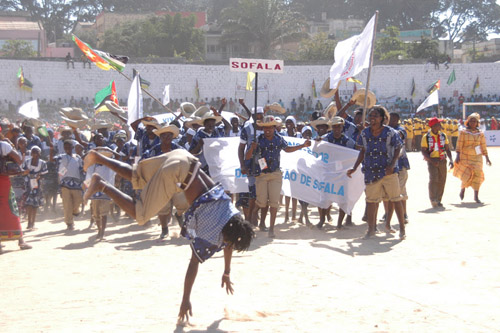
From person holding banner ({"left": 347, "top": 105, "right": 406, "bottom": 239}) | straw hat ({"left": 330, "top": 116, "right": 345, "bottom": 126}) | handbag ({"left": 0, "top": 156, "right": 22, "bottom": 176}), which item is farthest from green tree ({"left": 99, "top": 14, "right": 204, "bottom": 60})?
person holding banner ({"left": 347, "top": 105, "right": 406, "bottom": 239})

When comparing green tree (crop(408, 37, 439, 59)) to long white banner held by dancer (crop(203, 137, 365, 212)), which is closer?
long white banner held by dancer (crop(203, 137, 365, 212))

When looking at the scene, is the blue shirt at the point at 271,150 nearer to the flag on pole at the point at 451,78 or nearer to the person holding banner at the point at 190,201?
the person holding banner at the point at 190,201

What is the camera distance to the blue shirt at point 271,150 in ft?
33.0

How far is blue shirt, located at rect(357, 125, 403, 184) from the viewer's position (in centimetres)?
944

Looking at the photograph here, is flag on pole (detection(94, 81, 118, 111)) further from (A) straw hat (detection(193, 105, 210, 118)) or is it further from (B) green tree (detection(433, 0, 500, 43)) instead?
(B) green tree (detection(433, 0, 500, 43))

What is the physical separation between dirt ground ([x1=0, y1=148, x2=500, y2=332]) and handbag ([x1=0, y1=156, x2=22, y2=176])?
1181 millimetres

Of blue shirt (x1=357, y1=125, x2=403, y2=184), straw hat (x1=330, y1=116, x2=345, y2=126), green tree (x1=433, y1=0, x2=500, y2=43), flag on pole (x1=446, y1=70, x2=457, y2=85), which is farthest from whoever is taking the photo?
green tree (x1=433, y1=0, x2=500, y2=43)

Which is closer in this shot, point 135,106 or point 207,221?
point 207,221

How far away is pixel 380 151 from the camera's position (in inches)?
372

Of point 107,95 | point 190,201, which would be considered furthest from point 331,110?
point 107,95

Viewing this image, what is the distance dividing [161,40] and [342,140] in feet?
166

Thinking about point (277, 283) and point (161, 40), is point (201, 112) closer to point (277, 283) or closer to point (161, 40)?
point (277, 283)

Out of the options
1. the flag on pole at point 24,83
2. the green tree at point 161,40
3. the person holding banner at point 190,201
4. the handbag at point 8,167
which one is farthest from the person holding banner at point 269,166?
the green tree at point 161,40

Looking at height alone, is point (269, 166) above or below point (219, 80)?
below
